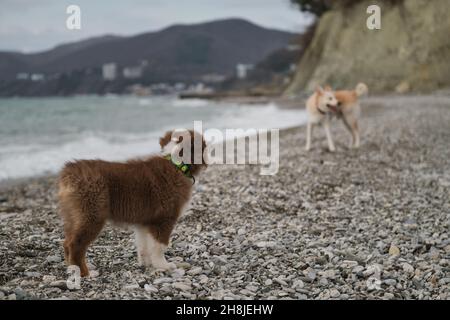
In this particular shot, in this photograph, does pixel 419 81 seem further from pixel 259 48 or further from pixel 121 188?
pixel 259 48

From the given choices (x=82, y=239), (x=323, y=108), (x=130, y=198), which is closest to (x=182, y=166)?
(x=130, y=198)

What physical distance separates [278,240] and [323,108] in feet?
23.3

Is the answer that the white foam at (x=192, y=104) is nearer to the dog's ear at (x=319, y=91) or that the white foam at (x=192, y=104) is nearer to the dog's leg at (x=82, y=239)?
the dog's ear at (x=319, y=91)

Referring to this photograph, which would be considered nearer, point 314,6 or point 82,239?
point 82,239

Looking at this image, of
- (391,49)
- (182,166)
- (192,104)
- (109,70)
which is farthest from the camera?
(109,70)

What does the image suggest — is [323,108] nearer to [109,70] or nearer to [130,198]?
[130,198]

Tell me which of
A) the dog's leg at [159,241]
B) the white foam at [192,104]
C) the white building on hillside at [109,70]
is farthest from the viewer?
the white building on hillside at [109,70]

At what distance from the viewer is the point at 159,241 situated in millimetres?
4836

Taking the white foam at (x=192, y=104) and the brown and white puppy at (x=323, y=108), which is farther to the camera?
the white foam at (x=192, y=104)

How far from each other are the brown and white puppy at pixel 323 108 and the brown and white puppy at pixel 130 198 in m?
7.74

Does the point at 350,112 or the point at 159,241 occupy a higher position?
the point at 350,112

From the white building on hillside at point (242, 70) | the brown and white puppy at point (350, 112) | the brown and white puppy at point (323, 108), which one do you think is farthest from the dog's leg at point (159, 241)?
the white building on hillside at point (242, 70)

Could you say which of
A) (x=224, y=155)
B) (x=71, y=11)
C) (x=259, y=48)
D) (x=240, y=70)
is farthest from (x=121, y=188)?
(x=240, y=70)

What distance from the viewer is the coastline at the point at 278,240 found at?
4.46 metres
